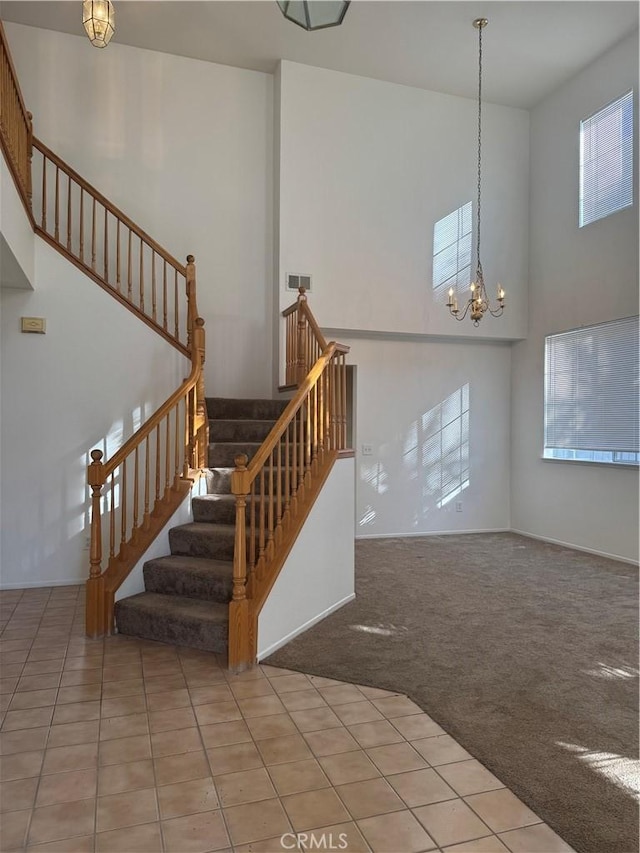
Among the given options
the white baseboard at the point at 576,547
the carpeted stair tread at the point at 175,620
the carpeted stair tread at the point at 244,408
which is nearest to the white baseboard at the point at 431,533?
the white baseboard at the point at 576,547

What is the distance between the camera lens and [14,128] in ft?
15.0

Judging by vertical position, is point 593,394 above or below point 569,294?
below

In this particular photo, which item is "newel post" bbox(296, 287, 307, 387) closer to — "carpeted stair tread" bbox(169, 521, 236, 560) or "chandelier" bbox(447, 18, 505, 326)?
"chandelier" bbox(447, 18, 505, 326)

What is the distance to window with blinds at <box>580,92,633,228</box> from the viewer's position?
6.38m

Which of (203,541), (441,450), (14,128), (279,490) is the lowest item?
(203,541)

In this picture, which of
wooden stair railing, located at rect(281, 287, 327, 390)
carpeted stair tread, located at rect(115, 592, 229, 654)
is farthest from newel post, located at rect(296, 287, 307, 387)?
carpeted stair tread, located at rect(115, 592, 229, 654)

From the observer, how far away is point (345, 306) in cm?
714

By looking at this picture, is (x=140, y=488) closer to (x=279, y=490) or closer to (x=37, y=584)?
(x=37, y=584)

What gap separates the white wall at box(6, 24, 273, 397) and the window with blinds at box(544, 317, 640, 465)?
3.75 m

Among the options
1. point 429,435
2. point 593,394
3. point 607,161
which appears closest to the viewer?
point 607,161

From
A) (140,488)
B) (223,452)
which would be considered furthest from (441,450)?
(140,488)

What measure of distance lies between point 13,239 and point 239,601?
316cm

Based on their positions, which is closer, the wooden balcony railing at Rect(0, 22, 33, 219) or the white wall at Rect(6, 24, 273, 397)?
the wooden balcony railing at Rect(0, 22, 33, 219)

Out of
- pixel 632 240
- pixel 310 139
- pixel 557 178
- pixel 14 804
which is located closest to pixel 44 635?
pixel 14 804
